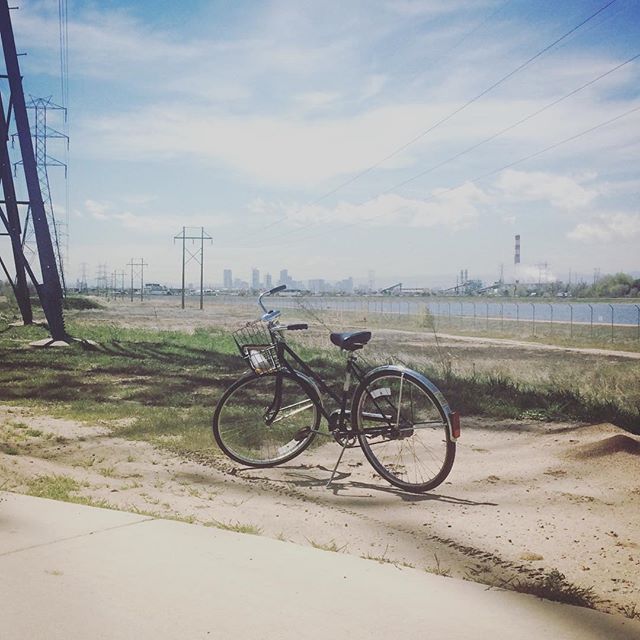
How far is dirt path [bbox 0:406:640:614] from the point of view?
3.35 meters

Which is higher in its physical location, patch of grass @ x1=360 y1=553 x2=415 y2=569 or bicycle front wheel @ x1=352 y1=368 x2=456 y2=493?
bicycle front wheel @ x1=352 y1=368 x2=456 y2=493

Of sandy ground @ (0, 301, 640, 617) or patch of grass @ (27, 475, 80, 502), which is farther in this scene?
patch of grass @ (27, 475, 80, 502)

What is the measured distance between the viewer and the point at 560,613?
8.45 ft

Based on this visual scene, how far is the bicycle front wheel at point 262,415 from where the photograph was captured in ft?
16.8

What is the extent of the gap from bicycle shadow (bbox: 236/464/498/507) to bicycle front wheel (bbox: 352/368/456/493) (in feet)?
0.31

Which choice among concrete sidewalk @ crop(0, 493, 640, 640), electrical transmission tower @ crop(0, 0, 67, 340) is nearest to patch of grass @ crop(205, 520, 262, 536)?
concrete sidewalk @ crop(0, 493, 640, 640)

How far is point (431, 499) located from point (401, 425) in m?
0.54

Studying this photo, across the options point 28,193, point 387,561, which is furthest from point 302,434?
point 28,193

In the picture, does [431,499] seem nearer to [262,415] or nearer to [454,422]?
[454,422]

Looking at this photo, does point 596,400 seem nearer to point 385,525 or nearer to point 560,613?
point 385,525

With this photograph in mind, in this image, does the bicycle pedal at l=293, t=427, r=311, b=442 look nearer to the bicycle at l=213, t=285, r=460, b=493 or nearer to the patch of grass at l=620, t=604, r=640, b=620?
the bicycle at l=213, t=285, r=460, b=493

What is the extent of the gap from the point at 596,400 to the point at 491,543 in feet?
14.9

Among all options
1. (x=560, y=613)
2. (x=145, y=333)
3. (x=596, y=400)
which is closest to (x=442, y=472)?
(x=560, y=613)

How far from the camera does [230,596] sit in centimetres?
251
